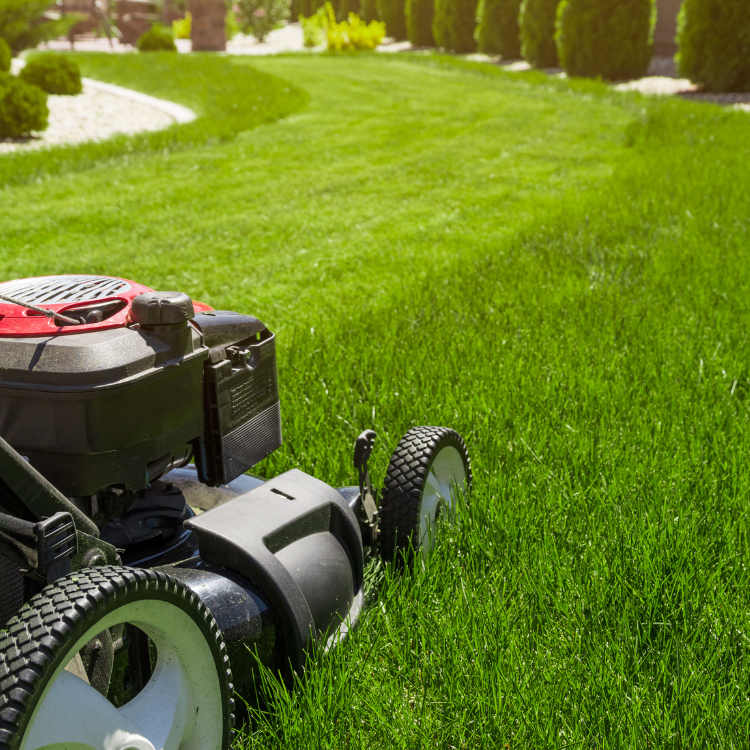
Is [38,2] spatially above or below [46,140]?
above

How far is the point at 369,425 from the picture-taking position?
275 centimetres

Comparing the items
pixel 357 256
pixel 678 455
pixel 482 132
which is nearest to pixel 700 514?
pixel 678 455

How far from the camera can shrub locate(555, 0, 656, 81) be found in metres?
15.8

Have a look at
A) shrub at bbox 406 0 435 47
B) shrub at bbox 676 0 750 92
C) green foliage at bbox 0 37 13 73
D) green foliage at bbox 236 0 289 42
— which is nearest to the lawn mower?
green foliage at bbox 0 37 13 73

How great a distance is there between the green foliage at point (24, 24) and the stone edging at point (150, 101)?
1.78 m

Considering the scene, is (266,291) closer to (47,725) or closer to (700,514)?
(700,514)

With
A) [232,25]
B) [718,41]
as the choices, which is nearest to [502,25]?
[718,41]

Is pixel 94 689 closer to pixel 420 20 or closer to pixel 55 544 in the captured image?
pixel 55 544

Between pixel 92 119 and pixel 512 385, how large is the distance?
354 inches

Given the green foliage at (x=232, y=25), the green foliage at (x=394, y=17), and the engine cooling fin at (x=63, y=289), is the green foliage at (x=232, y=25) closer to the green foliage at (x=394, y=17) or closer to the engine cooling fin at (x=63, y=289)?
the green foliage at (x=394, y=17)

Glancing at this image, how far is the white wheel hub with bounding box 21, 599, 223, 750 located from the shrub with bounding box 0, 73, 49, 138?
8.76 metres

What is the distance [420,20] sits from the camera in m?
23.5

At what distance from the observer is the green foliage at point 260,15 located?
2741 cm

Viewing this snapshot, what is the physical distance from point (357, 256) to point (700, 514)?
3.40 m
